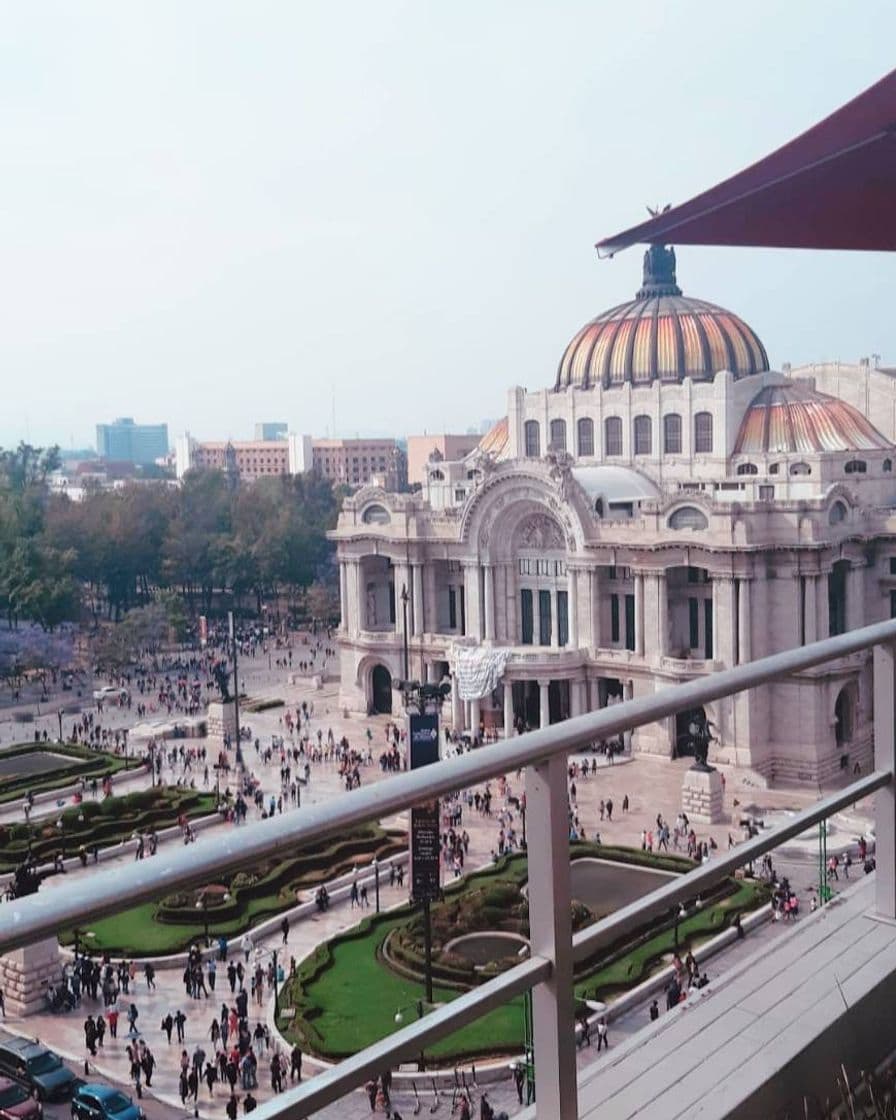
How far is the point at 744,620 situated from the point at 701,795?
294 inches

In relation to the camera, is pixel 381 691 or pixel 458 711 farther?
pixel 381 691

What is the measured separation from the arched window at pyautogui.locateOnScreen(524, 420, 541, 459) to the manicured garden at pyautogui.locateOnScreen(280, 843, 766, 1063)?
93.1 ft

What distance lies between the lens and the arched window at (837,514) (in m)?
40.1

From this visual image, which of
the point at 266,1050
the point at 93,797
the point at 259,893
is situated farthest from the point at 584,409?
the point at 266,1050

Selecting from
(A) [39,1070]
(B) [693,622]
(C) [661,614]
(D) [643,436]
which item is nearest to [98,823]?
(C) [661,614]

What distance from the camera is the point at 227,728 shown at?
4366 cm

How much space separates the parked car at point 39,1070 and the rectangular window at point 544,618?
41.4 m

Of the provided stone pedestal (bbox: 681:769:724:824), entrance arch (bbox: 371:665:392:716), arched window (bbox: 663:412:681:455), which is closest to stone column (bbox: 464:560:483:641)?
entrance arch (bbox: 371:665:392:716)

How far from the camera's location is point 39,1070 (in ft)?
10.0

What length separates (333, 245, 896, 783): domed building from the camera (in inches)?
1553

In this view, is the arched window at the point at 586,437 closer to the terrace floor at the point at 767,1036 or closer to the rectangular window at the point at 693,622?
the rectangular window at the point at 693,622

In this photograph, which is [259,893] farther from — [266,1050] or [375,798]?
[375,798]

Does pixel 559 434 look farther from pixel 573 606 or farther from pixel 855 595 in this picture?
pixel 855 595

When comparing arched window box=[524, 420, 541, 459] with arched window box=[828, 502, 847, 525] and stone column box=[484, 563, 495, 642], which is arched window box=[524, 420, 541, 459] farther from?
arched window box=[828, 502, 847, 525]
